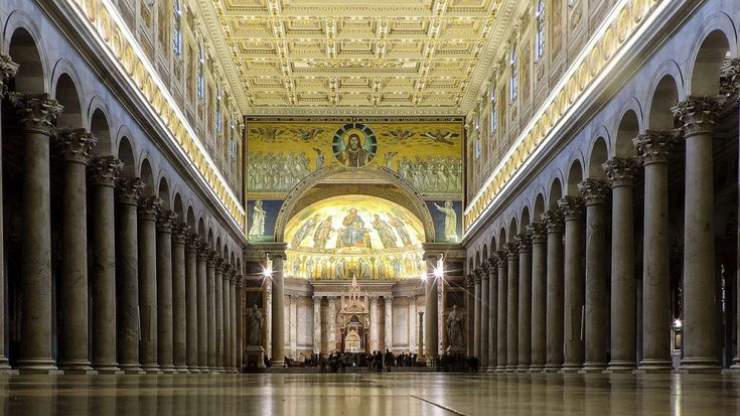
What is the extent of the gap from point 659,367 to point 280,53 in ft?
75.8

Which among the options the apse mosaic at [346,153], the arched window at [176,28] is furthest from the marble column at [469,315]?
the arched window at [176,28]

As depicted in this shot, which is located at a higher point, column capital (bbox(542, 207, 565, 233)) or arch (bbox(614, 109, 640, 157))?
arch (bbox(614, 109, 640, 157))

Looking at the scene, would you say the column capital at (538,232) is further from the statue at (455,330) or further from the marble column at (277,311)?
the marble column at (277,311)

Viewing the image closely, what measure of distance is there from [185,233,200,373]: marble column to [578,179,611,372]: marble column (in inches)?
515

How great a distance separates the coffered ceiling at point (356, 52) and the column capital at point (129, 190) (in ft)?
36.1

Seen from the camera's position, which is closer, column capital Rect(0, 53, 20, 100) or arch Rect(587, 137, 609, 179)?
column capital Rect(0, 53, 20, 100)

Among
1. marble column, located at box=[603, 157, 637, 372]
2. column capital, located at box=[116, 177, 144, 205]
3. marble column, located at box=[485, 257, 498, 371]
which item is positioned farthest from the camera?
marble column, located at box=[485, 257, 498, 371]

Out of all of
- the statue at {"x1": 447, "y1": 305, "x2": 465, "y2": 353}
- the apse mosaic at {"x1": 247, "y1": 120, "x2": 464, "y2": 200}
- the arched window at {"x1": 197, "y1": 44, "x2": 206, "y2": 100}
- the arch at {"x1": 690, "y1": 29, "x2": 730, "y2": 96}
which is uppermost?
the arched window at {"x1": 197, "y1": 44, "x2": 206, "y2": 100}

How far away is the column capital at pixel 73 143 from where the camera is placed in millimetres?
19312

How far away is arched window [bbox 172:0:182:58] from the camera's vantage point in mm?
29453

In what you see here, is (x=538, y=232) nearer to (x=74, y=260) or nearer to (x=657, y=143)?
(x=657, y=143)

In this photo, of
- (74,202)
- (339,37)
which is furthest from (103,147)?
(339,37)

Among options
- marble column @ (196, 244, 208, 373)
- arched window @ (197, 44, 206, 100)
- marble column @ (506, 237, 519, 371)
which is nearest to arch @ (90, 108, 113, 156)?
arched window @ (197, 44, 206, 100)

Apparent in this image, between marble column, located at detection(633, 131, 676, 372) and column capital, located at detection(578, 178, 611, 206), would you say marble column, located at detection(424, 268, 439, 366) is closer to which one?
column capital, located at detection(578, 178, 611, 206)
